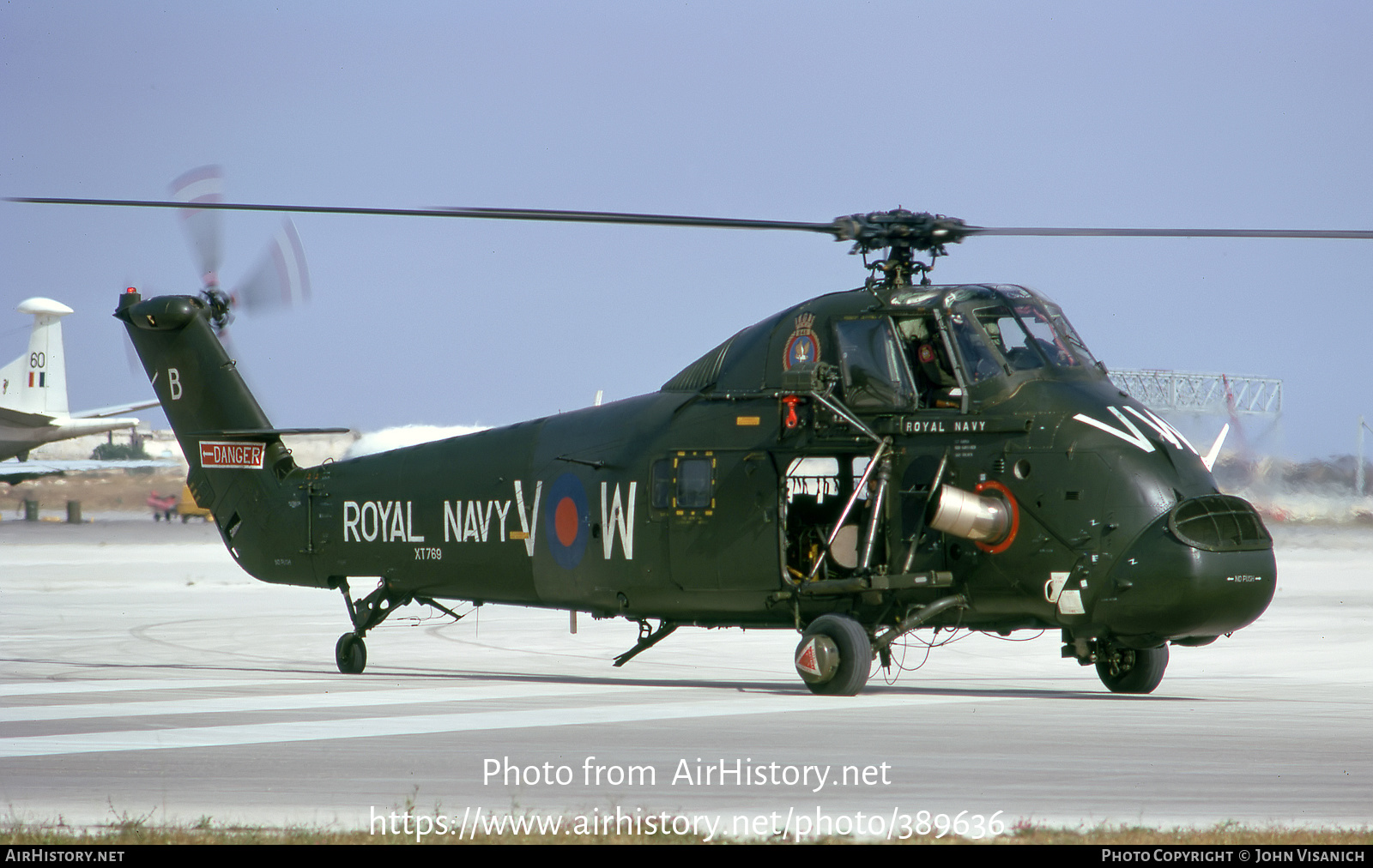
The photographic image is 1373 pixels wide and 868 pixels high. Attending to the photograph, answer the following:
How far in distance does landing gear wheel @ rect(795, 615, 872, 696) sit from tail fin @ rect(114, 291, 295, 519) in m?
8.65

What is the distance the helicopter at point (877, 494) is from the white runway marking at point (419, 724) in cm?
69

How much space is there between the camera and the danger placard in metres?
20.4

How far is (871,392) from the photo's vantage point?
49.2 feet

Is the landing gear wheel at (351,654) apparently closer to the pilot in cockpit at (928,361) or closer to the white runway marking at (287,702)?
the white runway marking at (287,702)

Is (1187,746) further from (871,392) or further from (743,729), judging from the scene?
(871,392)

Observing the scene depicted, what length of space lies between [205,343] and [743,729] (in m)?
11.4

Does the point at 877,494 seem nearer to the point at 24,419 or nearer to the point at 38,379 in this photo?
the point at 24,419

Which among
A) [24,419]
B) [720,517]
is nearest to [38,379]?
[24,419]

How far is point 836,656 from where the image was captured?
14531mm

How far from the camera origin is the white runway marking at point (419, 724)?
1152cm

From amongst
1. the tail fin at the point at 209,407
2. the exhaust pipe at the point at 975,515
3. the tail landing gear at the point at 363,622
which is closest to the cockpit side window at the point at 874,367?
the exhaust pipe at the point at 975,515

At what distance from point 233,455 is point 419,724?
8928mm
